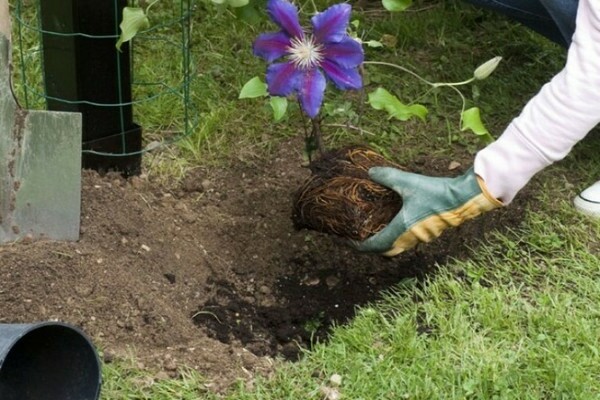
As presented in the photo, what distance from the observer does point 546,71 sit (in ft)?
11.7

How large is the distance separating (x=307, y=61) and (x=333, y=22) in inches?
4.8

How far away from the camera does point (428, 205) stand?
2408 millimetres

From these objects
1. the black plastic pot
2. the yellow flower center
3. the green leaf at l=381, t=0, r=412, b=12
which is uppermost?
the green leaf at l=381, t=0, r=412, b=12

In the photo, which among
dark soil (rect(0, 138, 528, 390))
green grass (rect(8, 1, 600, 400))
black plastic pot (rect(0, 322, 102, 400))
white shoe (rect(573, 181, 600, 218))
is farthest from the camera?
white shoe (rect(573, 181, 600, 218))

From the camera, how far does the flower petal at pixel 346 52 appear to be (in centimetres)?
242

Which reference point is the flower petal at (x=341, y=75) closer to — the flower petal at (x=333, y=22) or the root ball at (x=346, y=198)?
the flower petal at (x=333, y=22)

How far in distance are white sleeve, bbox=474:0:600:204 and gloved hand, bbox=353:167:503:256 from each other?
2.3 inches

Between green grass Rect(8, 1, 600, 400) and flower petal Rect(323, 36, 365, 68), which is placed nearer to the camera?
green grass Rect(8, 1, 600, 400)

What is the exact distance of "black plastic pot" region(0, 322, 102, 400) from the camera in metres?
2.07

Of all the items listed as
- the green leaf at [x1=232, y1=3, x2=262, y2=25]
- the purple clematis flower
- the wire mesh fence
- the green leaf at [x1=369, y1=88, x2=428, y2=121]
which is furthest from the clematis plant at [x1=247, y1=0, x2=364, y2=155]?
the wire mesh fence

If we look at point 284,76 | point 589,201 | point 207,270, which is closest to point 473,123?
point 284,76

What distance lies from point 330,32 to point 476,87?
1157 millimetres

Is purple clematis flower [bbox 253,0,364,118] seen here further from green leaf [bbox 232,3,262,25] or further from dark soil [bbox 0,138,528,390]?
dark soil [bbox 0,138,528,390]

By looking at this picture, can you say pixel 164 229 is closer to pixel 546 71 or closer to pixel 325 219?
pixel 325 219
